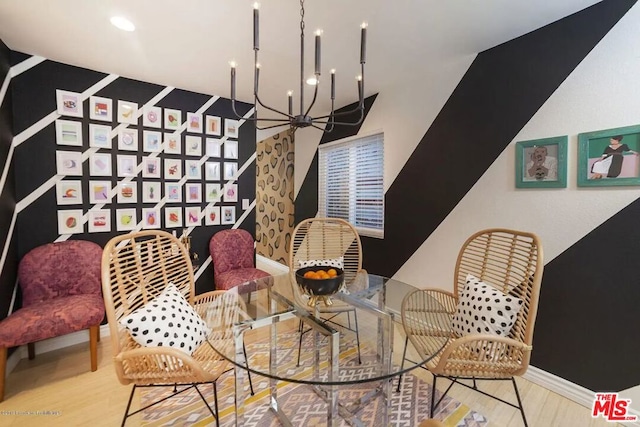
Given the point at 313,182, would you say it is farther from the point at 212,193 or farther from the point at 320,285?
the point at 320,285

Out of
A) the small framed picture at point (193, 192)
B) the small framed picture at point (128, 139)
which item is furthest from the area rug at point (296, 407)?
the small framed picture at point (128, 139)

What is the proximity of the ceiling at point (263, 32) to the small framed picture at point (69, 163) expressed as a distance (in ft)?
2.61

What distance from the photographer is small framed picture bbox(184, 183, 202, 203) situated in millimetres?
3127

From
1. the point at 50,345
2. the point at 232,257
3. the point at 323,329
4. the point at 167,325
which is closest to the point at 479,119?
the point at 323,329

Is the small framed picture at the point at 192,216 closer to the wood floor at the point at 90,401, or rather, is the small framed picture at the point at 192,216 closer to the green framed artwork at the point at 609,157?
the wood floor at the point at 90,401

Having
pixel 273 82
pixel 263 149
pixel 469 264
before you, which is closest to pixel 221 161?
pixel 273 82

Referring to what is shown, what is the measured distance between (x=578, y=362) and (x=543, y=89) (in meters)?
1.87

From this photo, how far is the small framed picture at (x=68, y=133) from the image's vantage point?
2494mm

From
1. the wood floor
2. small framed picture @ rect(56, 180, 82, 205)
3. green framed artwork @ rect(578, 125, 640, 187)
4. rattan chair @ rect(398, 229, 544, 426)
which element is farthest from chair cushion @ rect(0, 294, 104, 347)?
green framed artwork @ rect(578, 125, 640, 187)

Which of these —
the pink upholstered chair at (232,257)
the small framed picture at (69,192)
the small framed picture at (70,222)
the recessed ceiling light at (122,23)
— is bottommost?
the pink upholstered chair at (232,257)

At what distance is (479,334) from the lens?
143cm

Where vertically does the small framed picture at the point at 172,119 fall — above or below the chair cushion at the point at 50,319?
above

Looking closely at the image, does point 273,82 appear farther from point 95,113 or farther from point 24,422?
point 24,422

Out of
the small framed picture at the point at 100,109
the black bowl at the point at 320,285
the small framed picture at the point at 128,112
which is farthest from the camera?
the small framed picture at the point at 128,112
